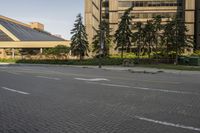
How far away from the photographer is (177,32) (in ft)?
149

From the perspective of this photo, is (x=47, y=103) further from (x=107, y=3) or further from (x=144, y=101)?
(x=107, y=3)

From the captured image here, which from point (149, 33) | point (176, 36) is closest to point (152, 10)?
point (149, 33)

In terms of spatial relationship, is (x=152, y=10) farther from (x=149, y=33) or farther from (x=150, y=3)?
(x=149, y=33)

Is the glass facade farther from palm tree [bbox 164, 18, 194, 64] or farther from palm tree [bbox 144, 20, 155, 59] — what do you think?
palm tree [bbox 164, 18, 194, 64]

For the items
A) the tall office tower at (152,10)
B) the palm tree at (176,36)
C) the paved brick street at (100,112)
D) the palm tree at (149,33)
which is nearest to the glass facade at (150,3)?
the tall office tower at (152,10)

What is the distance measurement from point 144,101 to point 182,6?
7772 cm

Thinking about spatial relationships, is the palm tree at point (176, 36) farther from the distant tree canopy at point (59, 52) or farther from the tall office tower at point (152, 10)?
the tall office tower at point (152, 10)

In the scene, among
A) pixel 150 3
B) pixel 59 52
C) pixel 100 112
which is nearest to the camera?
pixel 100 112

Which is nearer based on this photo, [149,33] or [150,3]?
[149,33]

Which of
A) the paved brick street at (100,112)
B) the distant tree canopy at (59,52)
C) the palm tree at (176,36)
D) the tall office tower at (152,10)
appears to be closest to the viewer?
the paved brick street at (100,112)

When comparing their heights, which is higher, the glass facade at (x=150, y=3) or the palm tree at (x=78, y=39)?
the glass facade at (x=150, y=3)

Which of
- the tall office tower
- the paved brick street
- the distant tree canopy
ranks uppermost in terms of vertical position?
the tall office tower

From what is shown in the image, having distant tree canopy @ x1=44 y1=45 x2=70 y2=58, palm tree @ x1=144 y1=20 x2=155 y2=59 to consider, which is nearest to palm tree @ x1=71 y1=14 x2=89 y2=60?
distant tree canopy @ x1=44 y1=45 x2=70 y2=58

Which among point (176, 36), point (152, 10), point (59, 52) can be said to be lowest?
point (59, 52)
